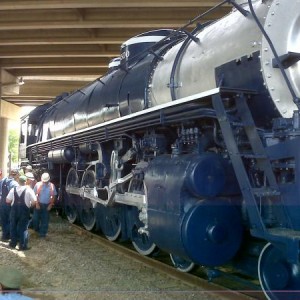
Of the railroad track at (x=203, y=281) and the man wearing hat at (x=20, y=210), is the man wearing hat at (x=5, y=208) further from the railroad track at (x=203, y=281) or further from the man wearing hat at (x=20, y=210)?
the railroad track at (x=203, y=281)

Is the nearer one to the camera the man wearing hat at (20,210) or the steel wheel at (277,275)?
the steel wheel at (277,275)

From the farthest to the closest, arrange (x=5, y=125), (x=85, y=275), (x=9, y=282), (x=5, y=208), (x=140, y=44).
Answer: (x=5, y=125) → (x=5, y=208) → (x=140, y=44) → (x=85, y=275) → (x=9, y=282)

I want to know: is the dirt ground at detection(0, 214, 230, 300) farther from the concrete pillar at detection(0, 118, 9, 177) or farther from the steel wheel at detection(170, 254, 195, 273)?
the concrete pillar at detection(0, 118, 9, 177)

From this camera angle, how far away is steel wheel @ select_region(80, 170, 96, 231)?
883cm

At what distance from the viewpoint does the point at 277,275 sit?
165 inches

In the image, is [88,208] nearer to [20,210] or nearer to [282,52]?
[20,210]

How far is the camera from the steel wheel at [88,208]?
8827 millimetres

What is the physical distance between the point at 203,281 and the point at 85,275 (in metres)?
1.78

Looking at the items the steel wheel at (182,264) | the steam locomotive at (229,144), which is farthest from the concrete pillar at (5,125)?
the steel wheel at (182,264)

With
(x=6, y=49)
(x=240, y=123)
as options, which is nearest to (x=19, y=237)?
(x=240, y=123)

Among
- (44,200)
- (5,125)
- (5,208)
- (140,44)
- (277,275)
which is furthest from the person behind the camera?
(5,125)

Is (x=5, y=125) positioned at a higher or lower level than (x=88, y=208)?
higher

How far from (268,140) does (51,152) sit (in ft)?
24.7

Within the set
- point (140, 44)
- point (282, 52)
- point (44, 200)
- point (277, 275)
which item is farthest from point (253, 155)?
point (44, 200)
